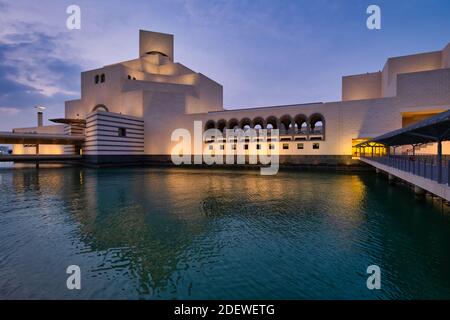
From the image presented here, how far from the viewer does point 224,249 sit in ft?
21.9

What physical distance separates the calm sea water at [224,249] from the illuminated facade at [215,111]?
24625 millimetres

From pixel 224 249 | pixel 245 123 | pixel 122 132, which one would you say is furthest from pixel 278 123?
pixel 224 249

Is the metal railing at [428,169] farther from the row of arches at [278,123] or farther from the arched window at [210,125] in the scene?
the arched window at [210,125]

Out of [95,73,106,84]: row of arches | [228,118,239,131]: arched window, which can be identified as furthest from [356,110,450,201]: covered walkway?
[95,73,106,84]: row of arches

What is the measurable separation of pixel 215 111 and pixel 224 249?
3909 centimetres

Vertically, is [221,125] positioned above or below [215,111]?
below

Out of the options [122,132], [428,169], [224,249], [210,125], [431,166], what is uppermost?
[210,125]

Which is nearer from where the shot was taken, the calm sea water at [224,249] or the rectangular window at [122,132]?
the calm sea water at [224,249]

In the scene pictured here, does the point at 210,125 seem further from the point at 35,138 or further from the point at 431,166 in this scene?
the point at 431,166

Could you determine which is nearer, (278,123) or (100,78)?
(278,123)

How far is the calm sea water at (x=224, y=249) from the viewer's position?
15.8 feet

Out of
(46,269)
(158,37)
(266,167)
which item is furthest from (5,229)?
(158,37)

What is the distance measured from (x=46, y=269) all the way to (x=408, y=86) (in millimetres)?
39125

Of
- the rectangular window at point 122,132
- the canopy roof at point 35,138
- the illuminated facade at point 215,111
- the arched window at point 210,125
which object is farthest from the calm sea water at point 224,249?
the arched window at point 210,125
